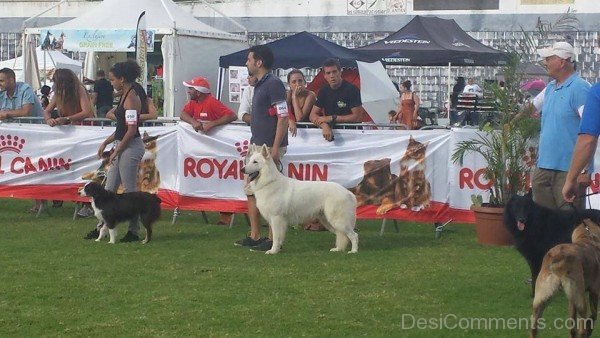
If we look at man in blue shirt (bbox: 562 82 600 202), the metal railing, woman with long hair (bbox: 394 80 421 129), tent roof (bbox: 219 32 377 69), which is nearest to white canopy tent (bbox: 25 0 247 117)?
tent roof (bbox: 219 32 377 69)

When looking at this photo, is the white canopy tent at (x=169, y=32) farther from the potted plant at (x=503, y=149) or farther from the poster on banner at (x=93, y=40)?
the potted plant at (x=503, y=149)

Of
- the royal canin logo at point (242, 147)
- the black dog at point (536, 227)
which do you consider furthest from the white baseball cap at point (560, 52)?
the royal canin logo at point (242, 147)

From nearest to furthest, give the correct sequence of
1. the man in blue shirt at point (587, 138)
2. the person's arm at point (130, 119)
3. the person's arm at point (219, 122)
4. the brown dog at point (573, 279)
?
the brown dog at point (573, 279), the man in blue shirt at point (587, 138), the person's arm at point (130, 119), the person's arm at point (219, 122)

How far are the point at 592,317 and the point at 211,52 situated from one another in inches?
642

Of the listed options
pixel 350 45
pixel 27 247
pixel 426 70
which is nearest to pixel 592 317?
pixel 27 247

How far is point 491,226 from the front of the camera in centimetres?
1062

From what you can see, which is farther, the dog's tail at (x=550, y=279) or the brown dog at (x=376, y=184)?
the brown dog at (x=376, y=184)

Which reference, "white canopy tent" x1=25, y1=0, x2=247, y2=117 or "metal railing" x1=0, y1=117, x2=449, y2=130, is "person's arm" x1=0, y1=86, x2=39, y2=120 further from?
"white canopy tent" x1=25, y1=0, x2=247, y2=117

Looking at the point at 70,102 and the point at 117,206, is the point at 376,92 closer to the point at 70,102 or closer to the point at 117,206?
the point at 70,102

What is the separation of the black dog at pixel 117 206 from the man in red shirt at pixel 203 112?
1.63 meters

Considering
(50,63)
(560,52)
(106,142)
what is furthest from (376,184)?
(50,63)

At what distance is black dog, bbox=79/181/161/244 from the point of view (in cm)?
1063

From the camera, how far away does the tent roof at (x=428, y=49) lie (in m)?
20.9

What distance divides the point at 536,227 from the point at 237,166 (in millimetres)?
5185
